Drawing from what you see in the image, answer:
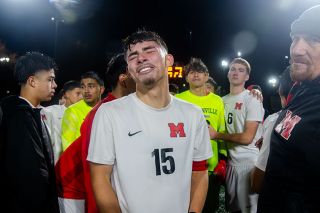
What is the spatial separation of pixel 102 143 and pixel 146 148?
311 mm

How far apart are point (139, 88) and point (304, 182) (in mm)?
1344

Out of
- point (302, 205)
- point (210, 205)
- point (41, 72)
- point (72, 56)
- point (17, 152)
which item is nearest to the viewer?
point (302, 205)

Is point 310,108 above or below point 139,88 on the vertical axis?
below

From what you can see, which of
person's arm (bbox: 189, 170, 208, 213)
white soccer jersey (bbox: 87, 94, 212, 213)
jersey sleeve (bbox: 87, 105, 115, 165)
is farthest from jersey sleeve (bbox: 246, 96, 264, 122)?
jersey sleeve (bbox: 87, 105, 115, 165)

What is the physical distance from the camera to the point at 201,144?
2.66 meters

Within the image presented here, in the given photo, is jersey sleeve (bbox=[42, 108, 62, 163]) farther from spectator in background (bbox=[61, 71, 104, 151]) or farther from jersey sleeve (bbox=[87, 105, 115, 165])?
jersey sleeve (bbox=[87, 105, 115, 165])

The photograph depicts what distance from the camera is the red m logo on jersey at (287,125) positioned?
88.0 inches

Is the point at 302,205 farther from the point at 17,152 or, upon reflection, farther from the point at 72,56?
the point at 72,56

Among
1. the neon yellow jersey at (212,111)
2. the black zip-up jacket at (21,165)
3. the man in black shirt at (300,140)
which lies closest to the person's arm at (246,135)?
the neon yellow jersey at (212,111)

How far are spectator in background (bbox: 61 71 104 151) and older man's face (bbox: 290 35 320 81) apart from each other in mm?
3120

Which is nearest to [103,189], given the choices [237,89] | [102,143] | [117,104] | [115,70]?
[102,143]

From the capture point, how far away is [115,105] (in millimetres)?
2424

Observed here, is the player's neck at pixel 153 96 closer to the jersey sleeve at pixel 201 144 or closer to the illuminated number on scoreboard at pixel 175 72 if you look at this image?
the jersey sleeve at pixel 201 144

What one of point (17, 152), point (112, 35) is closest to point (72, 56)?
point (112, 35)
